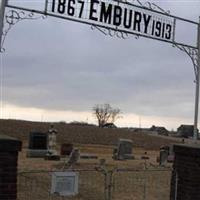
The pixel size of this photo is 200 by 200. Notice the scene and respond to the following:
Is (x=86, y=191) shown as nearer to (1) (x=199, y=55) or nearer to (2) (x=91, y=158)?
(1) (x=199, y=55)

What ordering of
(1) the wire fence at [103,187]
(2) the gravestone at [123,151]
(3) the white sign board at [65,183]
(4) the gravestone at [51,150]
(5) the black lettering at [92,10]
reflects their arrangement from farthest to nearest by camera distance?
1. (2) the gravestone at [123,151]
2. (4) the gravestone at [51,150]
3. (1) the wire fence at [103,187]
4. (5) the black lettering at [92,10]
5. (3) the white sign board at [65,183]

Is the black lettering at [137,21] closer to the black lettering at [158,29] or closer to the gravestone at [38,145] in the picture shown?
the black lettering at [158,29]

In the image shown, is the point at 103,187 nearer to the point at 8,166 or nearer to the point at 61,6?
the point at 61,6

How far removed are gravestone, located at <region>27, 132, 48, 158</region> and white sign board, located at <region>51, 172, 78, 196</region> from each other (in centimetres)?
2125

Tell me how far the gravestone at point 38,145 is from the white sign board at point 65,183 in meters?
21.3

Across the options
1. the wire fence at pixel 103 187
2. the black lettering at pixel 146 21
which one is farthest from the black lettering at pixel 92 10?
the wire fence at pixel 103 187

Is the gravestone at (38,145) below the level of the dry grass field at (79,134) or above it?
below

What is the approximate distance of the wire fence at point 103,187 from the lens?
11.6 metres

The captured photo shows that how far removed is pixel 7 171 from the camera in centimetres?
627

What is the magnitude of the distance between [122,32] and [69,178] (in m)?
3.31

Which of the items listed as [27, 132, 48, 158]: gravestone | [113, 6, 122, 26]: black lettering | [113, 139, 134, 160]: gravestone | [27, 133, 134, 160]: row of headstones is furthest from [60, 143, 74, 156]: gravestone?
[113, 6, 122, 26]: black lettering

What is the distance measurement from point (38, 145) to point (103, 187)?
16421 mm

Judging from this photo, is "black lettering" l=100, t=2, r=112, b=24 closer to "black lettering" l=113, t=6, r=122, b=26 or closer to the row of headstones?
"black lettering" l=113, t=6, r=122, b=26

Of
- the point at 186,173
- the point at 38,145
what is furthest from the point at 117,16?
the point at 38,145
